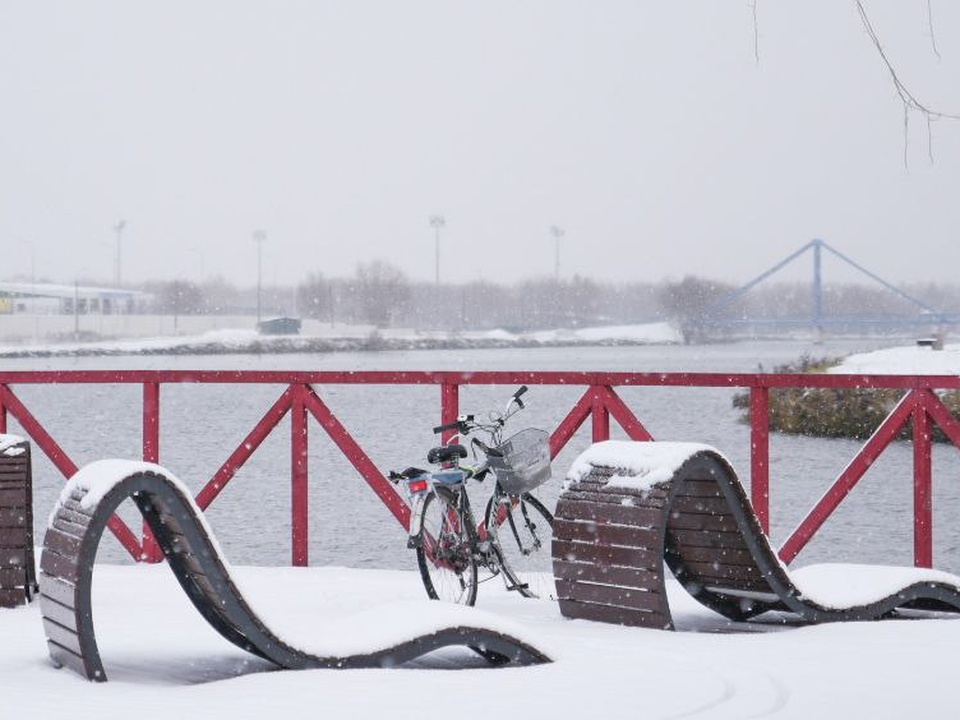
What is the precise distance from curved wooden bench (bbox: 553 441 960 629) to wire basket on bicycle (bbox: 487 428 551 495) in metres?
0.69

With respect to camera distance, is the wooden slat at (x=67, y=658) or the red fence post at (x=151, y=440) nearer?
the wooden slat at (x=67, y=658)

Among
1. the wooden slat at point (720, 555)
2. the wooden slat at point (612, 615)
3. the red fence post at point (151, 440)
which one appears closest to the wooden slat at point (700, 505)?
the wooden slat at point (720, 555)

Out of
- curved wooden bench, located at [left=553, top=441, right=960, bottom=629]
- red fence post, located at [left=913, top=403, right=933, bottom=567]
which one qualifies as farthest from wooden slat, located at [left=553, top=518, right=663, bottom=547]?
red fence post, located at [left=913, top=403, right=933, bottom=567]

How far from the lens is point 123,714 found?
4477 mm

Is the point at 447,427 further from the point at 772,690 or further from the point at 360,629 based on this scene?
the point at 772,690

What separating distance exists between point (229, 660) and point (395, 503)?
3.48m

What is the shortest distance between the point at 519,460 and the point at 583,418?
1485mm

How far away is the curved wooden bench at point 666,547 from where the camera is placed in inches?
243

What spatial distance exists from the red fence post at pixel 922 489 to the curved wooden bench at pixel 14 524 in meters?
4.36

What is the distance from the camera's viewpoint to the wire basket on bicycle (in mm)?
7246

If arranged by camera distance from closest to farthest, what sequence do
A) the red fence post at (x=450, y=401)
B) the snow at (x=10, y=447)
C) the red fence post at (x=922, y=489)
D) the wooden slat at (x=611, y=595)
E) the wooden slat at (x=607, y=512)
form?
1. the wooden slat at (x=607, y=512)
2. the wooden slat at (x=611, y=595)
3. the snow at (x=10, y=447)
4. the red fence post at (x=922, y=489)
5. the red fence post at (x=450, y=401)

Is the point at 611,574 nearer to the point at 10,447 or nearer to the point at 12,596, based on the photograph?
the point at 12,596

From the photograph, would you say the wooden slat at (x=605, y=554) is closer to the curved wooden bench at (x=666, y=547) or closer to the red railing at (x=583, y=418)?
the curved wooden bench at (x=666, y=547)

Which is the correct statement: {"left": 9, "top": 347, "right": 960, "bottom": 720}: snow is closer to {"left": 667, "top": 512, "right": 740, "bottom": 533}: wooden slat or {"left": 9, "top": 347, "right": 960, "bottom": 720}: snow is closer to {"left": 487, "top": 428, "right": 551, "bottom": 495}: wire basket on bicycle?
{"left": 667, "top": 512, "right": 740, "bottom": 533}: wooden slat
